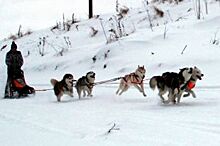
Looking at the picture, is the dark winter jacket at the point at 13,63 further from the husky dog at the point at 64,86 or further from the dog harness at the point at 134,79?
the dog harness at the point at 134,79

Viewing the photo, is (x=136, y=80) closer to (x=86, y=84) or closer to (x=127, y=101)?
(x=127, y=101)

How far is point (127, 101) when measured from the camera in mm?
8586

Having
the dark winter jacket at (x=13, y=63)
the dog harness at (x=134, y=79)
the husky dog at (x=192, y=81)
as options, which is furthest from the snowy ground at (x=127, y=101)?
the dark winter jacket at (x=13, y=63)

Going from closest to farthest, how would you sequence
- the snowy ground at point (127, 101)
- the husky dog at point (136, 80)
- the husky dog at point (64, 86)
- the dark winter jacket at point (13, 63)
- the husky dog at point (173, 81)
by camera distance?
1. the snowy ground at point (127, 101)
2. the husky dog at point (173, 81)
3. the husky dog at point (136, 80)
4. the husky dog at point (64, 86)
5. the dark winter jacket at point (13, 63)

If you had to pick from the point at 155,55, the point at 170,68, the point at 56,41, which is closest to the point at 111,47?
the point at 155,55

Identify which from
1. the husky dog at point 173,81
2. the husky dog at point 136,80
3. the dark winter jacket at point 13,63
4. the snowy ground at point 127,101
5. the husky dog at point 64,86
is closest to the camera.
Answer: the snowy ground at point 127,101

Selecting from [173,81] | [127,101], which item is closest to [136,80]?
[127,101]

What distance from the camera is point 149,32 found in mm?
14016

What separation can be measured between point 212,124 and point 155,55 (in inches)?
256

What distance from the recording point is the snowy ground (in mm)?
5344

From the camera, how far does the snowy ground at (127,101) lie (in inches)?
210

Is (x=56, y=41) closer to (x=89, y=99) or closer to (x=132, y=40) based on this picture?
(x=132, y=40)

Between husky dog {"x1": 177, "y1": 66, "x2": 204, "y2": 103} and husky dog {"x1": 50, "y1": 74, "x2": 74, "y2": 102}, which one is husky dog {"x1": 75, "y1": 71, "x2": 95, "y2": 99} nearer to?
husky dog {"x1": 50, "y1": 74, "x2": 74, "y2": 102}

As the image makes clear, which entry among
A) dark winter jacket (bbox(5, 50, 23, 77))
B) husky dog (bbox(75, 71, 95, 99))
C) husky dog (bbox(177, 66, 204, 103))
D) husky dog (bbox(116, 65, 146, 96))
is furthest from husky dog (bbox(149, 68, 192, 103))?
dark winter jacket (bbox(5, 50, 23, 77))
